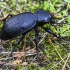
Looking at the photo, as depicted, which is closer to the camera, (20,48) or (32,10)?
(20,48)

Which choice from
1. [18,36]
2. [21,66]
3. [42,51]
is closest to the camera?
[21,66]

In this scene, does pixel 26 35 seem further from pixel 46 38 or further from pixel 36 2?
pixel 36 2

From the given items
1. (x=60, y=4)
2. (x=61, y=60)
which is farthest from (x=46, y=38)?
(x=60, y=4)

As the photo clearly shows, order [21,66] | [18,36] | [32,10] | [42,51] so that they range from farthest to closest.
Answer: [32,10] < [18,36] < [42,51] < [21,66]

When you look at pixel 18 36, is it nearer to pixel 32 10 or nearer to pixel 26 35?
pixel 26 35

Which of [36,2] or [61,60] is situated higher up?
[36,2]

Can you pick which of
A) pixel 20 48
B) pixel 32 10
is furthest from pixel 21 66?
pixel 32 10
